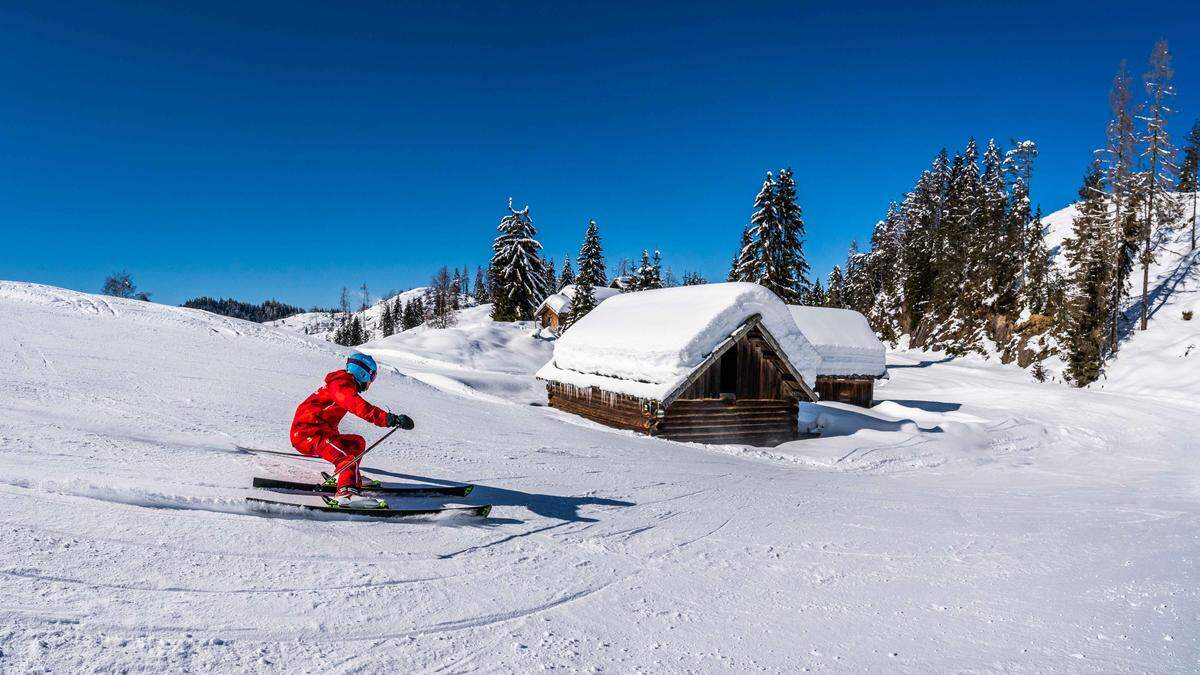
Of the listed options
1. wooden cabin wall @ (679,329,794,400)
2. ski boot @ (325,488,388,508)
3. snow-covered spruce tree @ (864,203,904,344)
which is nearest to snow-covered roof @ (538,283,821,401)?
wooden cabin wall @ (679,329,794,400)

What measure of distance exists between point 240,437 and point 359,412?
359cm

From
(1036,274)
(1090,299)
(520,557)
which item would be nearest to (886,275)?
(1036,274)

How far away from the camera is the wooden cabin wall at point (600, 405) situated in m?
16.8

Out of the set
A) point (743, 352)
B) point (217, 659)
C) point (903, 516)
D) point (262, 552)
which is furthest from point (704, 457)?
point (217, 659)

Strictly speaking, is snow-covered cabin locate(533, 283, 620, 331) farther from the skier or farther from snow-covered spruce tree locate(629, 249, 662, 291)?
the skier

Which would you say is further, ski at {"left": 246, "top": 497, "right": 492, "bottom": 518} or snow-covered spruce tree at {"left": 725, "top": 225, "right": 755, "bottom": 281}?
snow-covered spruce tree at {"left": 725, "top": 225, "right": 755, "bottom": 281}

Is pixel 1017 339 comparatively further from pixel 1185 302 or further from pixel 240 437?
pixel 240 437

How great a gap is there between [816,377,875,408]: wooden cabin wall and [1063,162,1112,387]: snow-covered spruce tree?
15.3 meters

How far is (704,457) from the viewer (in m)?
12.9

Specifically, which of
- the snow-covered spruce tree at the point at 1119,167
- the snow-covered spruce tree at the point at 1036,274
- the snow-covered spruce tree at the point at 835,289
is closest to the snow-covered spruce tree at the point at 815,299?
the snow-covered spruce tree at the point at 835,289

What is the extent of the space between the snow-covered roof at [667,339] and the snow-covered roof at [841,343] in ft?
40.5

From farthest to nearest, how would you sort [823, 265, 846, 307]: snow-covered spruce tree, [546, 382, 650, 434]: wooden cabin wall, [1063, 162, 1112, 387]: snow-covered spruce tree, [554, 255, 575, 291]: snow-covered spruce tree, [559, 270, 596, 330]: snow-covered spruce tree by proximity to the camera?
[554, 255, 575, 291]: snow-covered spruce tree → [823, 265, 846, 307]: snow-covered spruce tree → [559, 270, 596, 330]: snow-covered spruce tree → [1063, 162, 1112, 387]: snow-covered spruce tree → [546, 382, 650, 434]: wooden cabin wall

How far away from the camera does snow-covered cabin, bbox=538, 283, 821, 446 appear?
53.2 ft

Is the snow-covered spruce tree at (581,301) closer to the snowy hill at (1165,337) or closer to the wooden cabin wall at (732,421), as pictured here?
the wooden cabin wall at (732,421)
